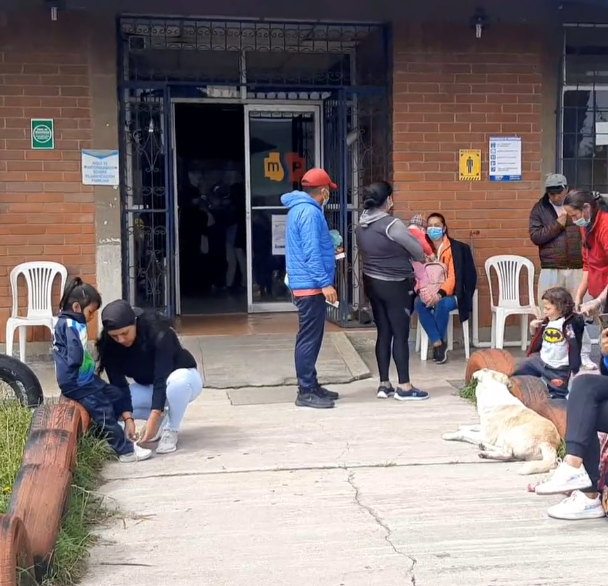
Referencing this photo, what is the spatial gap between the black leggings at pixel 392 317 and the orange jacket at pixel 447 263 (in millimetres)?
1282

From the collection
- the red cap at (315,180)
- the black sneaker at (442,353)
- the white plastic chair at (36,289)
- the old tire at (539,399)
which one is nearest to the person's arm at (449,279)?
the black sneaker at (442,353)

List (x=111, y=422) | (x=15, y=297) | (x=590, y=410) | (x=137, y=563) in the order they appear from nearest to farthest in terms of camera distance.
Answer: (x=137, y=563) < (x=590, y=410) < (x=111, y=422) < (x=15, y=297)

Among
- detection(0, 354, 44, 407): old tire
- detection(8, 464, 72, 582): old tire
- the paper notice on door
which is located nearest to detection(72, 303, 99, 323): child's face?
detection(0, 354, 44, 407): old tire

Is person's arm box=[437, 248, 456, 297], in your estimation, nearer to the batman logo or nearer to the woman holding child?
the woman holding child

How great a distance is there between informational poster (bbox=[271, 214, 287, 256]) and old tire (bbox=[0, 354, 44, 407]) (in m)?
5.07

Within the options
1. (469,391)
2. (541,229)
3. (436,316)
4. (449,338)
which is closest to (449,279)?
(436,316)

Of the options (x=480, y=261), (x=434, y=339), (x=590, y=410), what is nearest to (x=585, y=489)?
(x=590, y=410)

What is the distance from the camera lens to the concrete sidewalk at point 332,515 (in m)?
3.56

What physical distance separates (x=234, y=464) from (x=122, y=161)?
161 inches

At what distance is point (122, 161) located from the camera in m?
8.10

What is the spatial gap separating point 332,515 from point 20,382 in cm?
251

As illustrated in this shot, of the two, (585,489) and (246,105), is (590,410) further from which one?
(246,105)

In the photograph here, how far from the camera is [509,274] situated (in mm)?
8430

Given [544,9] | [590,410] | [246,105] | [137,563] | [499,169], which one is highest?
[544,9]
